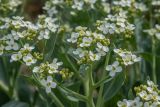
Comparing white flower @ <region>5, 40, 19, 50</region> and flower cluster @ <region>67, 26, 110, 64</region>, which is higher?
white flower @ <region>5, 40, 19, 50</region>

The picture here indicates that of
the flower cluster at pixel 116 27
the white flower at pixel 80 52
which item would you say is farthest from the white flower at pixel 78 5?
the white flower at pixel 80 52

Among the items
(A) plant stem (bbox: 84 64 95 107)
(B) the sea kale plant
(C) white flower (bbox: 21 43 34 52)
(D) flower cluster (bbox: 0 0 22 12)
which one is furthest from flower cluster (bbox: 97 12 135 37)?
(D) flower cluster (bbox: 0 0 22 12)

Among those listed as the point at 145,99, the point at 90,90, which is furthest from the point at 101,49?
the point at 145,99

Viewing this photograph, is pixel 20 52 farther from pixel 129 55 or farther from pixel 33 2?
pixel 33 2

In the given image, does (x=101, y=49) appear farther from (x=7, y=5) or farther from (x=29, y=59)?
(x=7, y=5)

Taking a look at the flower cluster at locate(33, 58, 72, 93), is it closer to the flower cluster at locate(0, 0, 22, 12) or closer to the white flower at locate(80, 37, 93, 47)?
the white flower at locate(80, 37, 93, 47)

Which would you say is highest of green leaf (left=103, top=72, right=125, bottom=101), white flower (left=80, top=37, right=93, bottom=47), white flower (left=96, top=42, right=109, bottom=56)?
white flower (left=80, top=37, right=93, bottom=47)

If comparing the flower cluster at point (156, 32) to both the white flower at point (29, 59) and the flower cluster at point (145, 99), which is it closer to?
the flower cluster at point (145, 99)

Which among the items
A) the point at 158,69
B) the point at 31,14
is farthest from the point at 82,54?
the point at 31,14

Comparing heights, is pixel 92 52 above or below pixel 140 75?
above
